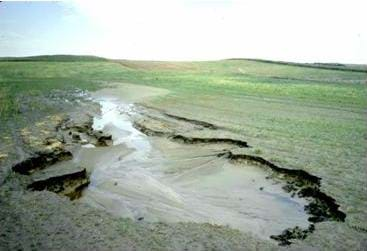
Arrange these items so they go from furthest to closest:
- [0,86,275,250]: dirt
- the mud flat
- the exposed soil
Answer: the mud flat
the exposed soil
[0,86,275,250]: dirt

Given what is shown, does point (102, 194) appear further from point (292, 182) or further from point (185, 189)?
point (292, 182)

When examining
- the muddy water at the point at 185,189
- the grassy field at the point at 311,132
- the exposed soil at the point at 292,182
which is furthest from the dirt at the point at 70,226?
the grassy field at the point at 311,132

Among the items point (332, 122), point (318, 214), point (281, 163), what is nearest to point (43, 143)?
point (281, 163)

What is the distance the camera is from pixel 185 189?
7516mm

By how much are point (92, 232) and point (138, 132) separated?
839 centimetres

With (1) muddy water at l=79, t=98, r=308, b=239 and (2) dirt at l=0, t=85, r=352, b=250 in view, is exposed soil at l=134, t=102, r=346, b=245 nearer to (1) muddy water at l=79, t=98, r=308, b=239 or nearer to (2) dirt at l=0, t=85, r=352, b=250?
(2) dirt at l=0, t=85, r=352, b=250

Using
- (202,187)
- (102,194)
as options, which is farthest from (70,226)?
(202,187)

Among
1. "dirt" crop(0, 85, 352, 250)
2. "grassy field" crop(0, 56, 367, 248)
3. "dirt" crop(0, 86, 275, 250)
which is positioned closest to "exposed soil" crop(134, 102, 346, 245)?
"dirt" crop(0, 85, 352, 250)

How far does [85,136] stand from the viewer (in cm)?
1188

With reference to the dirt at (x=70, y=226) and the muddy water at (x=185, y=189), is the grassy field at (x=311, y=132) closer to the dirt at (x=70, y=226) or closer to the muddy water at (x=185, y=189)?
the muddy water at (x=185, y=189)

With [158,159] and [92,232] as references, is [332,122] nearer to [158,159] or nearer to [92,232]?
[158,159]

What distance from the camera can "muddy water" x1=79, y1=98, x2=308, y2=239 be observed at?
242 inches

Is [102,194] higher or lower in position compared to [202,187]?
higher

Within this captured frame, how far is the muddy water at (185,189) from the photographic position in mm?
6156
